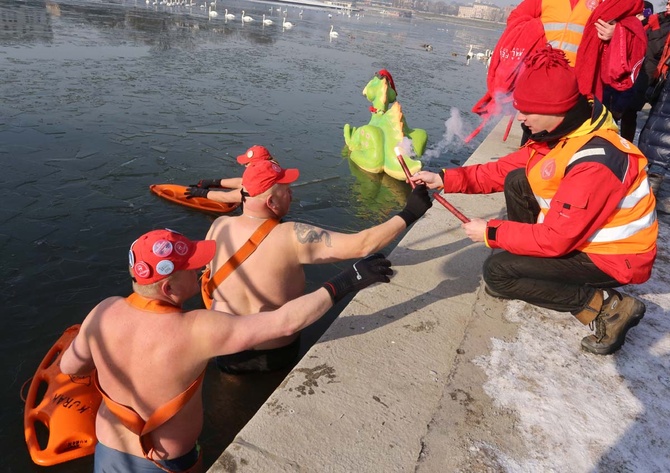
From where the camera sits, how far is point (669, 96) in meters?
5.82

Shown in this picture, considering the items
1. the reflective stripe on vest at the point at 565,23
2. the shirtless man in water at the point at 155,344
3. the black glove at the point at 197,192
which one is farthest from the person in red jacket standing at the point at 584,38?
the black glove at the point at 197,192

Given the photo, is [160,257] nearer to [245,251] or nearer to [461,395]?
[245,251]

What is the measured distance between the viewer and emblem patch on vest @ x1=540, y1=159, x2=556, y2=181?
3.08 meters

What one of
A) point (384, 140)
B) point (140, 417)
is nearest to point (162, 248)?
point (140, 417)

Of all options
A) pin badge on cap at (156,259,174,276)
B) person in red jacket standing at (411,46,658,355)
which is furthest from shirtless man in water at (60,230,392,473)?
person in red jacket standing at (411,46,658,355)

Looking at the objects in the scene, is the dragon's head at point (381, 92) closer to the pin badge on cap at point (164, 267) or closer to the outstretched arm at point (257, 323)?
the outstretched arm at point (257, 323)

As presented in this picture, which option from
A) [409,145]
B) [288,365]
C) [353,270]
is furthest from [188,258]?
[409,145]

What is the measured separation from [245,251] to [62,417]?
5.25 feet

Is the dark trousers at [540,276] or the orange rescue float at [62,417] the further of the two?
the dark trousers at [540,276]

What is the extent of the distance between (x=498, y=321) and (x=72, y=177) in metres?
6.48

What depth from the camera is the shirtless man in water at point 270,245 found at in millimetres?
3090

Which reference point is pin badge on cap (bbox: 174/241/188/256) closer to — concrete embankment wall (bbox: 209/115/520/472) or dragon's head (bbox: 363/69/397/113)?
concrete embankment wall (bbox: 209/115/520/472)

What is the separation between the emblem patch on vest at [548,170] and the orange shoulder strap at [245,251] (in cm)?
186

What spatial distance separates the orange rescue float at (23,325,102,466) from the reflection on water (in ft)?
0.46
